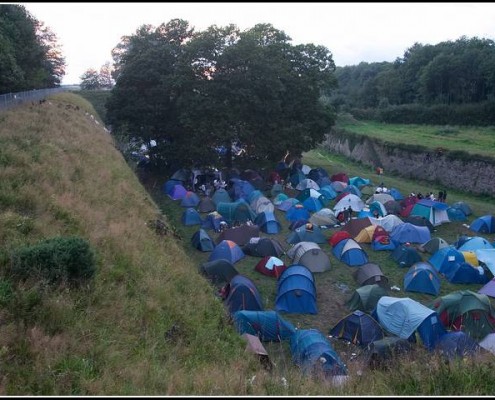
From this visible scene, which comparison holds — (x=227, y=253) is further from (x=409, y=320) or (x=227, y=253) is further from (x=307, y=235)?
(x=409, y=320)

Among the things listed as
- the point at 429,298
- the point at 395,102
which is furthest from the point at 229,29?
the point at 395,102

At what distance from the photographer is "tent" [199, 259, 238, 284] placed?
1333 cm

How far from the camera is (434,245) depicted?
15891mm

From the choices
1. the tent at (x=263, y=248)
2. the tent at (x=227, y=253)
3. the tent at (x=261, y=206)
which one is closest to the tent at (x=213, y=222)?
the tent at (x=261, y=206)

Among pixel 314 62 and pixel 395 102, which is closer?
pixel 314 62

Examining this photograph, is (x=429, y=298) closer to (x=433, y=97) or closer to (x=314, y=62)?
(x=314, y=62)

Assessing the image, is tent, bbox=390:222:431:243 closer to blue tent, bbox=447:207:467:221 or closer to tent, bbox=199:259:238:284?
blue tent, bbox=447:207:467:221

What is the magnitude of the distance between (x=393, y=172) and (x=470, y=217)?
1315cm

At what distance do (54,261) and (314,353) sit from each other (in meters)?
5.27

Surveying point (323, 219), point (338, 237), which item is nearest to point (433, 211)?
point (323, 219)

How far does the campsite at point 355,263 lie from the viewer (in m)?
10.4

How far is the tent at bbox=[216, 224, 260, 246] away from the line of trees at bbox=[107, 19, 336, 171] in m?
8.86

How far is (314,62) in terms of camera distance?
28.6 meters

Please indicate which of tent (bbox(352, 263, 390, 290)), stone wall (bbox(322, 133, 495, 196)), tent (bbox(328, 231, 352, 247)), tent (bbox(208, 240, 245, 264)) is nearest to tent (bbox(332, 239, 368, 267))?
tent (bbox(328, 231, 352, 247))
